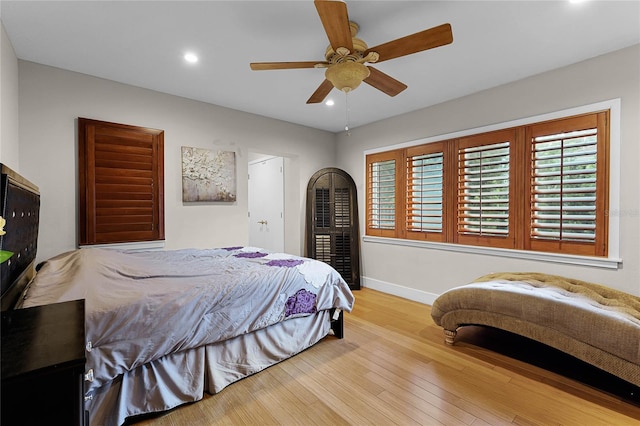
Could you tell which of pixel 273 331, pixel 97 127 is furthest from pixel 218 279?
pixel 97 127

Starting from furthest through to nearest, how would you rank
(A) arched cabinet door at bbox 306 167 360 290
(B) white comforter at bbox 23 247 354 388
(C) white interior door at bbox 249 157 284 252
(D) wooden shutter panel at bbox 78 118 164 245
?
(C) white interior door at bbox 249 157 284 252
(A) arched cabinet door at bbox 306 167 360 290
(D) wooden shutter panel at bbox 78 118 164 245
(B) white comforter at bbox 23 247 354 388

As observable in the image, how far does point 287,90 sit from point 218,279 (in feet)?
7.12

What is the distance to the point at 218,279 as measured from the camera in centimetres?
208

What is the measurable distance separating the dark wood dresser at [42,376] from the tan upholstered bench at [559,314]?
2588 millimetres

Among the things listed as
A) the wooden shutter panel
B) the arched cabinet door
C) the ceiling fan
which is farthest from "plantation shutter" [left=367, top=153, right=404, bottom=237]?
the wooden shutter panel

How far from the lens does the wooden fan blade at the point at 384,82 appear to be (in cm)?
224

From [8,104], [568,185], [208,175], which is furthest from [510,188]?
→ [8,104]

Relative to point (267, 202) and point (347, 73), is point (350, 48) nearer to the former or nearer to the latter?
point (347, 73)

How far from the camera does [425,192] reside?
3816mm

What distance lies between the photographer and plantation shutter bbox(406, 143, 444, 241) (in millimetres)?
3676

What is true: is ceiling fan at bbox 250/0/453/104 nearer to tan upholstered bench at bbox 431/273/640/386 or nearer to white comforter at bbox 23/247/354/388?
white comforter at bbox 23/247/354/388

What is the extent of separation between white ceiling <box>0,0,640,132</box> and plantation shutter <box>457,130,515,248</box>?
0.64 metres

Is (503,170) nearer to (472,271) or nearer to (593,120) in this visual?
(593,120)

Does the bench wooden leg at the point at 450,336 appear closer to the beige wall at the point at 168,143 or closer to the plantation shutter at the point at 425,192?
the plantation shutter at the point at 425,192
